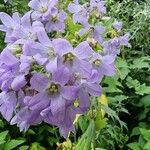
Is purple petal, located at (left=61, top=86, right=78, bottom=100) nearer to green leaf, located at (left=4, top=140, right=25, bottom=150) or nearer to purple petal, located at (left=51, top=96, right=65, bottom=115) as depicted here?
purple petal, located at (left=51, top=96, right=65, bottom=115)

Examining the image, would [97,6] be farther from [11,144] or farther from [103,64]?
[11,144]

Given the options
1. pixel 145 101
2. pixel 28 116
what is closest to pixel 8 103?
pixel 28 116

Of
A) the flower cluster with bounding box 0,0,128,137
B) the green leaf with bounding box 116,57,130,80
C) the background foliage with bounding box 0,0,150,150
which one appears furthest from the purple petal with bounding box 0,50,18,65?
the green leaf with bounding box 116,57,130,80

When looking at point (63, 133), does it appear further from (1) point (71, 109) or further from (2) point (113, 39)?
(2) point (113, 39)

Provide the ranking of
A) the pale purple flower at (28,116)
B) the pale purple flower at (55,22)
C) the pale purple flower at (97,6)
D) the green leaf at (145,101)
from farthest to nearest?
the green leaf at (145,101), the pale purple flower at (97,6), the pale purple flower at (55,22), the pale purple flower at (28,116)

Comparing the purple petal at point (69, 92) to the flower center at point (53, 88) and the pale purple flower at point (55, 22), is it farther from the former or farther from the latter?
the pale purple flower at point (55, 22)

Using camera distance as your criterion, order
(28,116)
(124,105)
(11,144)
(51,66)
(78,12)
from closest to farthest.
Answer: (51,66)
(28,116)
(78,12)
(11,144)
(124,105)

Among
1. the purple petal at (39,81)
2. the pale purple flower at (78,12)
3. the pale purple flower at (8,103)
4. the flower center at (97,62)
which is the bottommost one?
the pale purple flower at (78,12)

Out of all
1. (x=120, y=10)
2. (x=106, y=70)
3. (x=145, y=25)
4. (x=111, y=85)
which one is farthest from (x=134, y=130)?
(x=106, y=70)

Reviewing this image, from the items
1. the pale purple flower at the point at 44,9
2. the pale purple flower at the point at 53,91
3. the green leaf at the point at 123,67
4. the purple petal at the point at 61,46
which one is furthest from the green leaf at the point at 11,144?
the purple petal at the point at 61,46
